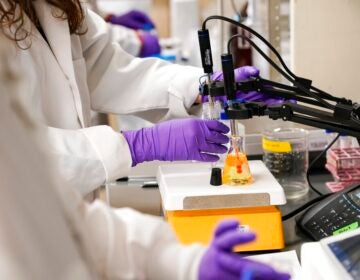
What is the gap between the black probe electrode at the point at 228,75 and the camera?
110 cm

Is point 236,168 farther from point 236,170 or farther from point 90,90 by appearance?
point 90,90

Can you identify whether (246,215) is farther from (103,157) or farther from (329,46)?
(329,46)

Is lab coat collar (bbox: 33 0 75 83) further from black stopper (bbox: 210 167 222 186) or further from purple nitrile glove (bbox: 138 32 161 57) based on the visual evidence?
purple nitrile glove (bbox: 138 32 161 57)

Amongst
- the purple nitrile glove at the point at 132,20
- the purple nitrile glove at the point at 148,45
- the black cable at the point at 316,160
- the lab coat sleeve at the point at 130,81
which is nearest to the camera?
the black cable at the point at 316,160

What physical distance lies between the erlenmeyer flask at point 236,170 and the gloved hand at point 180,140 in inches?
3.3

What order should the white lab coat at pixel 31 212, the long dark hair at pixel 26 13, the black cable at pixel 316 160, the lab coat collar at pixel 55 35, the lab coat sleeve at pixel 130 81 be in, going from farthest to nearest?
the lab coat sleeve at pixel 130 81 < the black cable at pixel 316 160 < the lab coat collar at pixel 55 35 < the long dark hair at pixel 26 13 < the white lab coat at pixel 31 212

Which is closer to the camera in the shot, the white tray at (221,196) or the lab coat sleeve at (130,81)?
the white tray at (221,196)

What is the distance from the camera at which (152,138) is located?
130cm

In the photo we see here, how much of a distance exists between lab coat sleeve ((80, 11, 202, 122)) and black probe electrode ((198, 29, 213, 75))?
329 millimetres

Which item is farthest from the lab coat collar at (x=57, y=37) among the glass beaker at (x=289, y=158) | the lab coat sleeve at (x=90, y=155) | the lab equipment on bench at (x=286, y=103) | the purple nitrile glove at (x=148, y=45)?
the purple nitrile glove at (x=148, y=45)

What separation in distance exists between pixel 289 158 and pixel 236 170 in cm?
32

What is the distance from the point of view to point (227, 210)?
1151 mm

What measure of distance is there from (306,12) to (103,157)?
2.17ft

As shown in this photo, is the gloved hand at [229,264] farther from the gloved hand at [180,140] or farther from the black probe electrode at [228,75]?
the gloved hand at [180,140]
